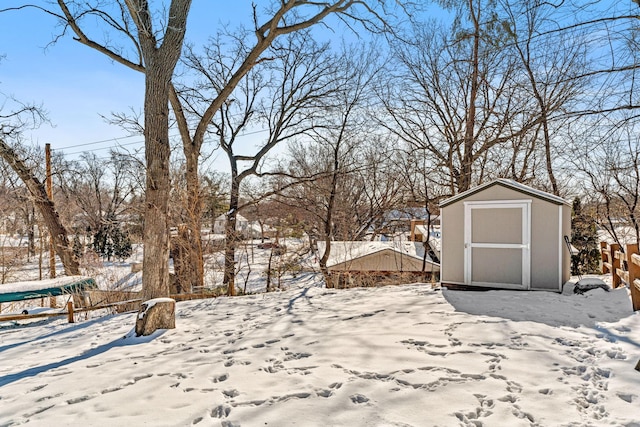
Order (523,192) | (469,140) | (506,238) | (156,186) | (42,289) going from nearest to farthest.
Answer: (156,186)
(523,192)
(506,238)
(42,289)
(469,140)

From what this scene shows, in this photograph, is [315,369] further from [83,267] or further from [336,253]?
[83,267]

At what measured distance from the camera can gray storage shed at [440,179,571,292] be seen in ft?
20.1

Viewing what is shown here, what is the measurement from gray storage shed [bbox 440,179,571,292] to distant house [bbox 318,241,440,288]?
12.4 feet

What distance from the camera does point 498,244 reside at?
21.1 ft

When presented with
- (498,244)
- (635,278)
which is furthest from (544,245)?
(635,278)

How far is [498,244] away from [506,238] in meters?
0.17

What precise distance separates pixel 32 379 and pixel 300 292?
5035mm

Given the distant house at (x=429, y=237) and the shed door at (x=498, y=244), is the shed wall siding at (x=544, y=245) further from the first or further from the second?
the distant house at (x=429, y=237)

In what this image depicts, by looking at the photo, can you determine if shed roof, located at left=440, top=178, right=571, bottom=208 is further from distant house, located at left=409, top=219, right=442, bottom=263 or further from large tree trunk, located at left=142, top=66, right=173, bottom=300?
large tree trunk, located at left=142, top=66, right=173, bottom=300

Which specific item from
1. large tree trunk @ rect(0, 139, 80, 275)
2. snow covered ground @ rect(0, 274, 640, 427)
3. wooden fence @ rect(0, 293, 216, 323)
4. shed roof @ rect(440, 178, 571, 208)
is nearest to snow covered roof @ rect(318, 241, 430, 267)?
shed roof @ rect(440, 178, 571, 208)

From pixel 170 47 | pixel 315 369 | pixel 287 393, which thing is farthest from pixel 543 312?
pixel 170 47

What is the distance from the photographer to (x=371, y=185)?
17625mm

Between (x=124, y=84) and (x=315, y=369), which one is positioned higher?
(x=124, y=84)

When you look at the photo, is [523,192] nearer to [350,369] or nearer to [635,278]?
[635,278]
